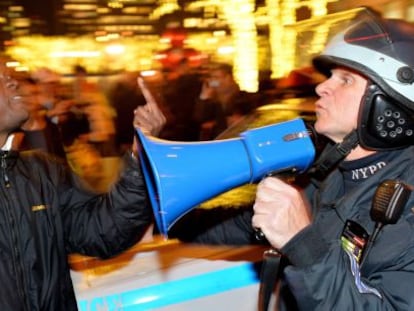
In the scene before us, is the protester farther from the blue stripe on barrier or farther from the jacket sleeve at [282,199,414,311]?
the blue stripe on barrier

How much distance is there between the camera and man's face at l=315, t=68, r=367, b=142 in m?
1.57

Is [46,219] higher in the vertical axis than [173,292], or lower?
higher

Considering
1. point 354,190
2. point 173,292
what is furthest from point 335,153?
point 173,292

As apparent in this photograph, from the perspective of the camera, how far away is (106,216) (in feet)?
6.11

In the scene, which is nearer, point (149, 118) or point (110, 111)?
point (149, 118)

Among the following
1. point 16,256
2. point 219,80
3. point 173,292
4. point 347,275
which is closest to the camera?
point 347,275

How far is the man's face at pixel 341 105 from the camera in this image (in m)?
1.57

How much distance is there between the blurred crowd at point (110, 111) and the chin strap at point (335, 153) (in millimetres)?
2458

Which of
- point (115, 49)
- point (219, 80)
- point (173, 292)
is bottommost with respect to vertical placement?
point (115, 49)

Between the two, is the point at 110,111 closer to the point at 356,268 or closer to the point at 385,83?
the point at 385,83

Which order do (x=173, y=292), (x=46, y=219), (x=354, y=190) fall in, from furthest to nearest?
(x=173, y=292), (x=46, y=219), (x=354, y=190)

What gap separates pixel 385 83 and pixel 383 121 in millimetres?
119

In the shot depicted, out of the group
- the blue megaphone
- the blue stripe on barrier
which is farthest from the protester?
the blue stripe on barrier

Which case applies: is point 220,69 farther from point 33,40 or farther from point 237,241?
point 33,40
